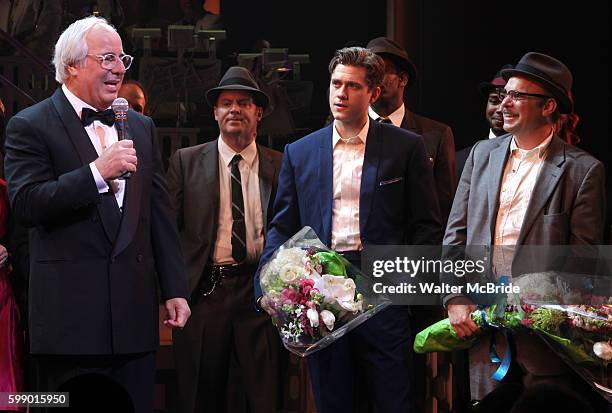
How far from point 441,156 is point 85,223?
2.08 metres

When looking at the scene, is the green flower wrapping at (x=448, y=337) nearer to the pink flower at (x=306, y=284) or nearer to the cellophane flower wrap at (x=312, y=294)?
the cellophane flower wrap at (x=312, y=294)

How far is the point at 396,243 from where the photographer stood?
15.7 ft

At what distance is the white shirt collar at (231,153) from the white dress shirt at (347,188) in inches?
29.6

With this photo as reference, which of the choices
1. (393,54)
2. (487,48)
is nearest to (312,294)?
(393,54)

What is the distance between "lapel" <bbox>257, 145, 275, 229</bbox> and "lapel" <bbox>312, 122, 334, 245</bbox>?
0.65 metres

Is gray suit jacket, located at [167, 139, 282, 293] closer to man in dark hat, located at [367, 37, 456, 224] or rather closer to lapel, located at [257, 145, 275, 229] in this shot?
lapel, located at [257, 145, 275, 229]

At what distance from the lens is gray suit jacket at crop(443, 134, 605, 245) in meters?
4.48

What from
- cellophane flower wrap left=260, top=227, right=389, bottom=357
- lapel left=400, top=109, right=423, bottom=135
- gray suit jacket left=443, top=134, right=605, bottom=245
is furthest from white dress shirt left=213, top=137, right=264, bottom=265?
gray suit jacket left=443, top=134, right=605, bottom=245

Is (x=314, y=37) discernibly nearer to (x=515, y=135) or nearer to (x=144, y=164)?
(x=515, y=135)

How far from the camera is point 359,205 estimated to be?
475 cm

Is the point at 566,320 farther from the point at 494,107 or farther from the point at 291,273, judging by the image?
the point at 494,107

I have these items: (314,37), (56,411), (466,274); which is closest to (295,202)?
(466,274)

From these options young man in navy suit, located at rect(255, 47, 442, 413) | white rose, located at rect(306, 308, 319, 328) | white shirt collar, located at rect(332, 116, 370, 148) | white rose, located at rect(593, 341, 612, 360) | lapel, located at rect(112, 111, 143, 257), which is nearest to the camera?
lapel, located at rect(112, 111, 143, 257)

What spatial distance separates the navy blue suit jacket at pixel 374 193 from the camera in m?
4.75
